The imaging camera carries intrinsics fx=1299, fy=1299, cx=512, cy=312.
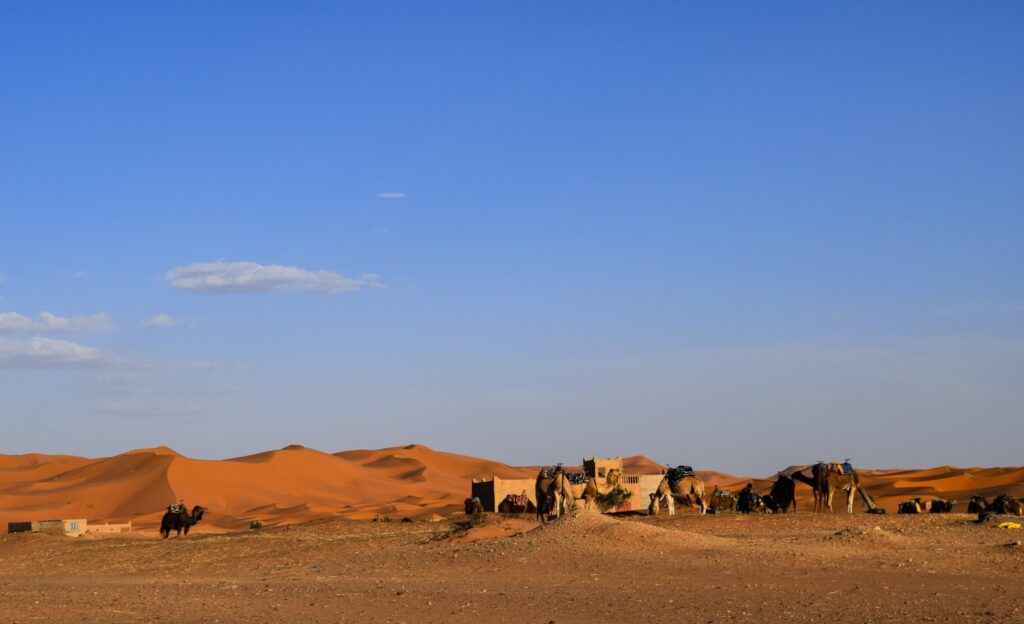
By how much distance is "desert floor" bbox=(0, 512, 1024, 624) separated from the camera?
1912 cm

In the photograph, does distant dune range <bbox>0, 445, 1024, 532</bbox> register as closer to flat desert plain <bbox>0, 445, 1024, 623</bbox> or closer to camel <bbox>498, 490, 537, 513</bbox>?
camel <bbox>498, 490, 537, 513</bbox>

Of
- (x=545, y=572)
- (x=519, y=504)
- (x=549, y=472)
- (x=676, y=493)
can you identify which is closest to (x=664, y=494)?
(x=676, y=493)

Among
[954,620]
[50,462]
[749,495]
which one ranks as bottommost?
[954,620]

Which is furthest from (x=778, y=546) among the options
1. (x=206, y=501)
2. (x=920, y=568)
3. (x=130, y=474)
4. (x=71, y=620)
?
(x=130, y=474)

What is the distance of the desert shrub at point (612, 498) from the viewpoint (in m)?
46.0

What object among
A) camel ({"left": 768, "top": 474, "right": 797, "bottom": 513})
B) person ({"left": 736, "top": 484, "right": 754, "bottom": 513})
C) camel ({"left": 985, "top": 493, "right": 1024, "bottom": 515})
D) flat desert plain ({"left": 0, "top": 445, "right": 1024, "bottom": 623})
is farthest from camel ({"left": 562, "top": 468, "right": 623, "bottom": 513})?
camel ({"left": 985, "top": 493, "right": 1024, "bottom": 515})

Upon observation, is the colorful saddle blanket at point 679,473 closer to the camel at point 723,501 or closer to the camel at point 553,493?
the camel at point 723,501

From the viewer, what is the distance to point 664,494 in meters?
39.2

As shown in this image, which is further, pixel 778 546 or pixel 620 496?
pixel 620 496

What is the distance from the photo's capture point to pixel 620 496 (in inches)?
1848

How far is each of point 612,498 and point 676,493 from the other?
5.83 meters

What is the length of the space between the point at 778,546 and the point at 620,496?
20.4 m

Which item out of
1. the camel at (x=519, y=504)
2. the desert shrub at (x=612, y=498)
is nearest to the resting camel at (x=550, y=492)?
the camel at (x=519, y=504)

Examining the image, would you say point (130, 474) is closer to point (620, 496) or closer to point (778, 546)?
point (620, 496)
